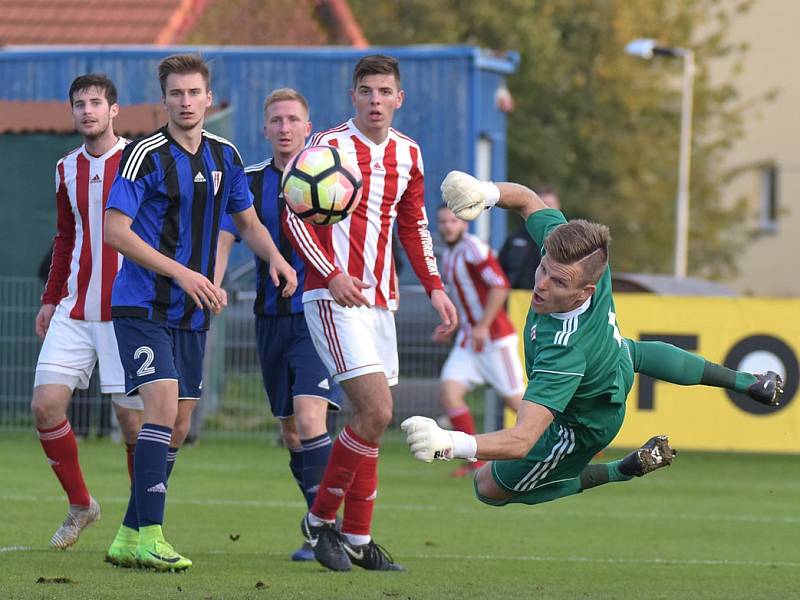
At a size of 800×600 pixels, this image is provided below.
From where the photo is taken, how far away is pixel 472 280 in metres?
13.2

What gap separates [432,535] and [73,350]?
262 cm

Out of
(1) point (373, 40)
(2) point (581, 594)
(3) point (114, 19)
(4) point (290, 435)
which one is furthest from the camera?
(1) point (373, 40)

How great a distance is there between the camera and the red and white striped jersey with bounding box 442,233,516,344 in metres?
13.2

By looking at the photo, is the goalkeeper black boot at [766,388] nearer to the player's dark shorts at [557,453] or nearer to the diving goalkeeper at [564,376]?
the diving goalkeeper at [564,376]

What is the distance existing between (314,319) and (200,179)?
91 cm

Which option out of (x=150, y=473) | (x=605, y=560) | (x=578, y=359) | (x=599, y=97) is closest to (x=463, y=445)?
(x=578, y=359)

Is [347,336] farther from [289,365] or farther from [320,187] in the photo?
[289,365]

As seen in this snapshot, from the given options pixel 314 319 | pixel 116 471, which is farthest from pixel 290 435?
pixel 116 471

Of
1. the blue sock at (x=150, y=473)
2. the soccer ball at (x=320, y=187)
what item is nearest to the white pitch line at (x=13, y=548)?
the blue sock at (x=150, y=473)

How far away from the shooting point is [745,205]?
133ft

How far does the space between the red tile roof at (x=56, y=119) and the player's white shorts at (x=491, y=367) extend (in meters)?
4.18

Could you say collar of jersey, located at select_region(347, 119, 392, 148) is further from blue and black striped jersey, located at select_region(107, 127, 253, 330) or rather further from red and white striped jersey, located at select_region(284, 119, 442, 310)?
blue and black striped jersey, located at select_region(107, 127, 253, 330)

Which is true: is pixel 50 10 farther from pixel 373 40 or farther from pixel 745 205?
pixel 745 205

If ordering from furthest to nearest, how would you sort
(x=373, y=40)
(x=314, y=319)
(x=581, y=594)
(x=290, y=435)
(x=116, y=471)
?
(x=373, y=40) → (x=116, y=471) → (x=290, y=435) → (x=314, y=319) → (x=581, y=594)
